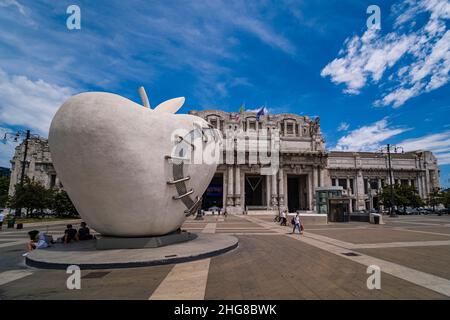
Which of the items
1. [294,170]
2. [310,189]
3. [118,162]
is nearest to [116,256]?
[118,162]

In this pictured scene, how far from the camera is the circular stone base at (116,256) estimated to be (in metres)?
8.12

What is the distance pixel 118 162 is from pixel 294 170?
6077cm

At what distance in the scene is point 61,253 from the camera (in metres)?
9.66

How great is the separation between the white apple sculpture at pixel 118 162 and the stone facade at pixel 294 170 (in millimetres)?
47227

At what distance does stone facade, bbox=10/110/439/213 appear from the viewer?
6256 centimetres

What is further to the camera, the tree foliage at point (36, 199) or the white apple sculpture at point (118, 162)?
the tree foliage at point (36, 199)

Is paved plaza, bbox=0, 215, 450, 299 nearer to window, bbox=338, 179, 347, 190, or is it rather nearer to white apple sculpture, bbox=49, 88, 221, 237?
white apple sculpture, bbox=49, 88, 221, 237

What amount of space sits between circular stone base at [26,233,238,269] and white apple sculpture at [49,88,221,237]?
1.04 m

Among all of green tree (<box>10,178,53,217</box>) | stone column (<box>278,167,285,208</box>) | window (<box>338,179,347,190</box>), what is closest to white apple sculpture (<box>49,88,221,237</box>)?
green tree (<box>10,178,53,217</box>)

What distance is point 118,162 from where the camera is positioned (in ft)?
30.3

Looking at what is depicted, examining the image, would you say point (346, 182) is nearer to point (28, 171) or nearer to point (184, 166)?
point (184, 166)

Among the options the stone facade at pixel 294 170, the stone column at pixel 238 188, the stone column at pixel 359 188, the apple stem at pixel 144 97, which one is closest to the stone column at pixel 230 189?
the stone facade at pixel 294 170

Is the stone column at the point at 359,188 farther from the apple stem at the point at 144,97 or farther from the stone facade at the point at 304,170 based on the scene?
the apple stem at the point at 144,97
